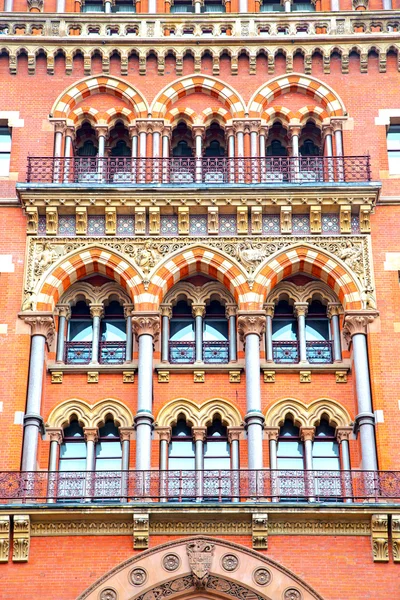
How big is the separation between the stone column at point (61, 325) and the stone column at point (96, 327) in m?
0.51

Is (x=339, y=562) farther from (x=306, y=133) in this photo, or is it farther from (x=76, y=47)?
(x=76, y=47)

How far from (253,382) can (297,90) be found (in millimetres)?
7711

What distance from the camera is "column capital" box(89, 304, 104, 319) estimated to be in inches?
1218

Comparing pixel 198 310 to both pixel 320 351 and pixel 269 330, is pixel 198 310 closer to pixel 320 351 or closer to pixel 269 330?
pixel 269 330

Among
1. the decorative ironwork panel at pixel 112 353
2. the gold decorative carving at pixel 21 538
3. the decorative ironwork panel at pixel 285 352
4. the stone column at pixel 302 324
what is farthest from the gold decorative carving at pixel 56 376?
the stone column at pixel 302 324

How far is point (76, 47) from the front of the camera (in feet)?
111

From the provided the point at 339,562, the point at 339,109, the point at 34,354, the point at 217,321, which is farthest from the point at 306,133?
the point at 339,562

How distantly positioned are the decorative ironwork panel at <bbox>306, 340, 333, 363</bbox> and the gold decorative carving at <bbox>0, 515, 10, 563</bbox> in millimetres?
7328

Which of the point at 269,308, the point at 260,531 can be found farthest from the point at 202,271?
the point at 260,531

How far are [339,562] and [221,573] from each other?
2.18 meters

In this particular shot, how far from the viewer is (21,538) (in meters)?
27.1

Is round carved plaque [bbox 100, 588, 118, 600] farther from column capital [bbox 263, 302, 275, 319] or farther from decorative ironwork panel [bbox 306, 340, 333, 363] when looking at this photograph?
column capital [bbox 263, 302, 275, 319]

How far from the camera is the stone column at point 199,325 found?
100.0 feet

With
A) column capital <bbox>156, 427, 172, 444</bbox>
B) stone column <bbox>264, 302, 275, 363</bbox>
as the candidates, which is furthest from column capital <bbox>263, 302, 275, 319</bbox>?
column capital <bbox>156, 427, 172, 444</bbox>
